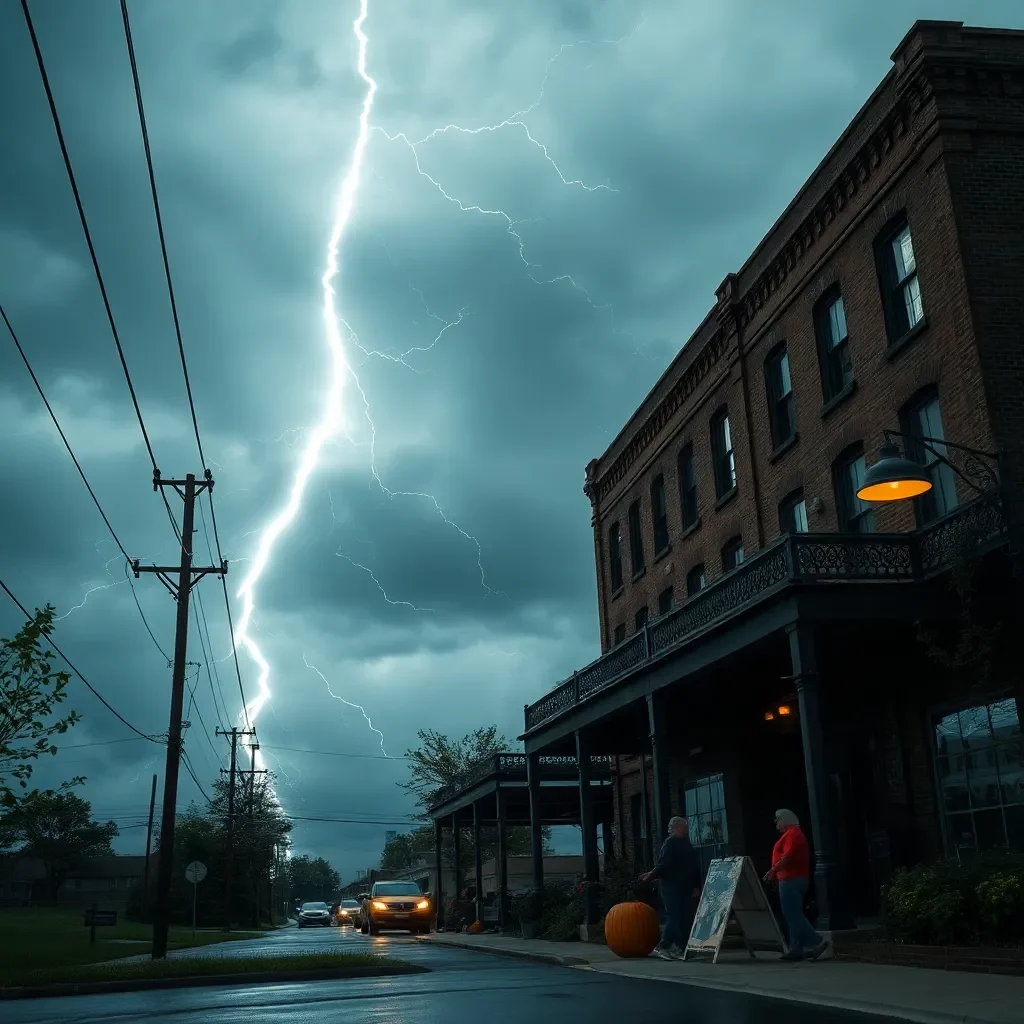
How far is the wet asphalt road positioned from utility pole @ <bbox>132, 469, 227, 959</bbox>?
906cm

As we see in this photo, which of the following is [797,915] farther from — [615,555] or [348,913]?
[348,913]

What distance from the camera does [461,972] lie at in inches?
594

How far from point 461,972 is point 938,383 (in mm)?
10472

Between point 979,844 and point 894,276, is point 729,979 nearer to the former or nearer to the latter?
point 979,844

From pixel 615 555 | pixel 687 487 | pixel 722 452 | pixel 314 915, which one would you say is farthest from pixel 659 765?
pixel 314 915

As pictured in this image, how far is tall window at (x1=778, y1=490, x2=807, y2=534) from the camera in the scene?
844 inches

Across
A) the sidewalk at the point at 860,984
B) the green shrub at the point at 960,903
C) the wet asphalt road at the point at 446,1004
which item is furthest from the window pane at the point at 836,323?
the wet asphalt road at the point at 446,1004

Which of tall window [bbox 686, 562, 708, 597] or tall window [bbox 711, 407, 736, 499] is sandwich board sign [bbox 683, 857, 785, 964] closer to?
tall window [bbox 711, 407, 736, 499]

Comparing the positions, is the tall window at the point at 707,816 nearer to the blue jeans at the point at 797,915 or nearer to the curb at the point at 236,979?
the curb at the point at 236,979

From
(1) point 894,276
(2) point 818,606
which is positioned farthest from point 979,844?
(1) point 894,276

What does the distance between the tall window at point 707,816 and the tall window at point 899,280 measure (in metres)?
10.8

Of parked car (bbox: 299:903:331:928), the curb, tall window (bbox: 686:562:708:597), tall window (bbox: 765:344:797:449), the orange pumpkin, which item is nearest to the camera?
the curb

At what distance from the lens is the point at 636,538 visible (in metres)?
31.3

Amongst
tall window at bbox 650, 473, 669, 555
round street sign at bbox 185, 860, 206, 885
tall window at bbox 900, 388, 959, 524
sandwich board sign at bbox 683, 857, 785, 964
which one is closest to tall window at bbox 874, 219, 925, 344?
tall window at bbox 900, 388, 959, 524
